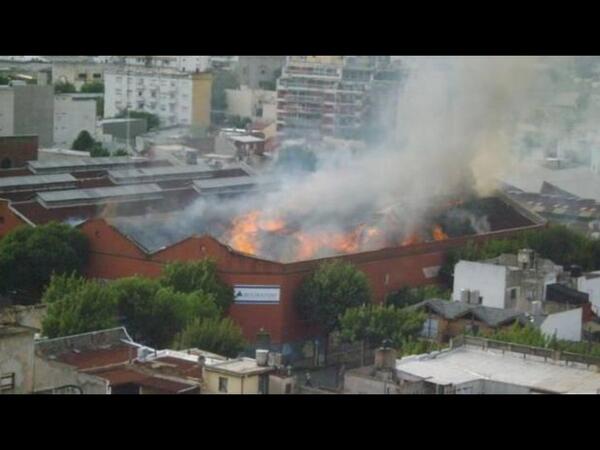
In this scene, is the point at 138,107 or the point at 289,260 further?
the point at 138,107

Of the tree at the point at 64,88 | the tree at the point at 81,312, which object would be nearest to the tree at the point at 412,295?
the tree at the point at 81,312

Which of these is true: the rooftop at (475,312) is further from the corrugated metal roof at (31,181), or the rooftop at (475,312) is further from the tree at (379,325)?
the corrugated metal roof at (31,181)

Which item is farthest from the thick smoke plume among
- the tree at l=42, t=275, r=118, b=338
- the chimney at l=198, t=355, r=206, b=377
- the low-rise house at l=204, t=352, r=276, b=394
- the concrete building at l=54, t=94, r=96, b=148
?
the low-rise house at l=204, t=352, r=276, b=394

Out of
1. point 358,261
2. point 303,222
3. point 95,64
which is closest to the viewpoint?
point 358,261

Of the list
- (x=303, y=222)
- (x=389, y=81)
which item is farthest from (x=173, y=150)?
(x=389, y=81)

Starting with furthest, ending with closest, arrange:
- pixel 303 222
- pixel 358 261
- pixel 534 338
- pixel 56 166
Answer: pixel 56 166, pixel 303 222, pixel 358 261, pixel 534 338
